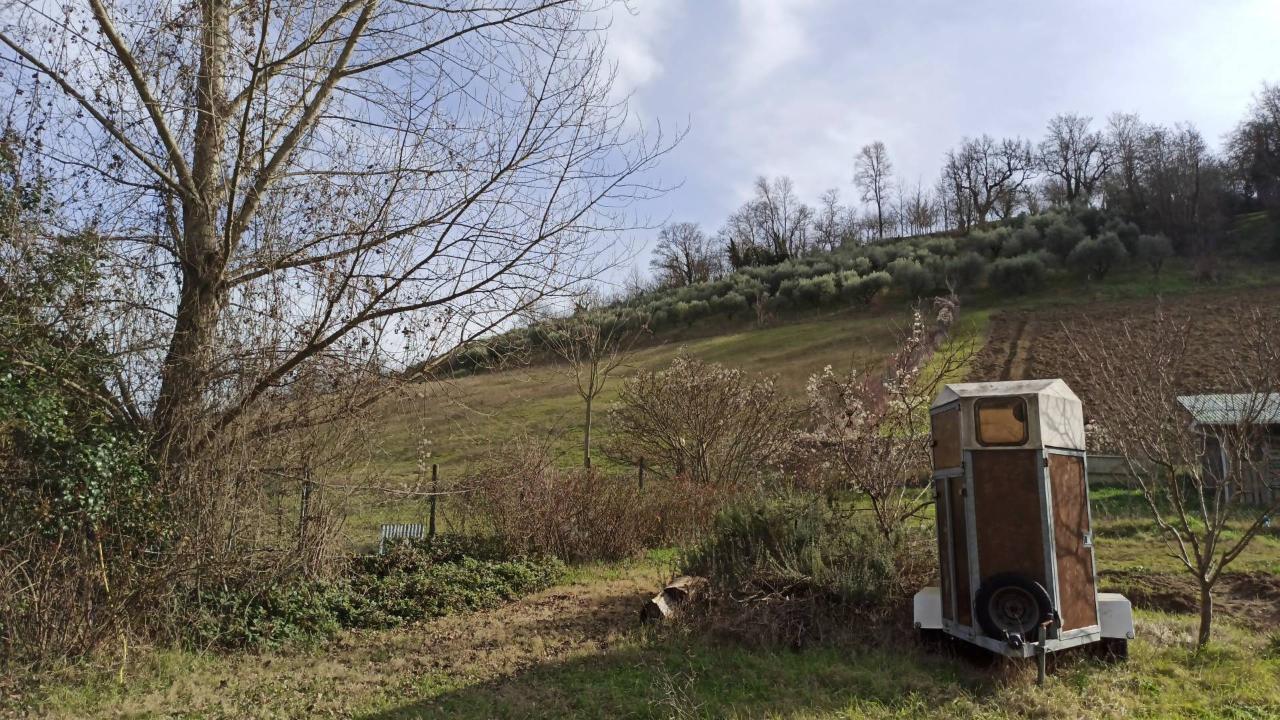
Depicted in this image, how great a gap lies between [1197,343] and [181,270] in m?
35.3

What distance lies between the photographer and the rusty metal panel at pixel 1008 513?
553cm

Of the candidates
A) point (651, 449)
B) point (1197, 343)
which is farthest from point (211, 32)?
point (1197, 343)

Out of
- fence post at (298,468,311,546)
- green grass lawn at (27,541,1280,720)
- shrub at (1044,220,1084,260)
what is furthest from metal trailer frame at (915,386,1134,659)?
shrub at (1044,220,1084,260)

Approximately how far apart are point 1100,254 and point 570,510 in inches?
1841

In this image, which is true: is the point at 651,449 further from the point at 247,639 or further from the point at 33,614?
the point at 33,614

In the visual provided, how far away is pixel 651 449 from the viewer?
1596 cm

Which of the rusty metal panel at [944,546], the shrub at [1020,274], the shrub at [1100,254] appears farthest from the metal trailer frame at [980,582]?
the shrub at [1100,254]

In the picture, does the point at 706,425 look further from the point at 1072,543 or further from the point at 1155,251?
the point at 1155,251

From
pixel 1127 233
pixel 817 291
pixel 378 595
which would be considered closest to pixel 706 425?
pixel 378 595

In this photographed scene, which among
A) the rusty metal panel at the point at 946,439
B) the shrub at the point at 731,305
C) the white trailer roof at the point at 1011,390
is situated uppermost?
the shrub at the point at 731,305

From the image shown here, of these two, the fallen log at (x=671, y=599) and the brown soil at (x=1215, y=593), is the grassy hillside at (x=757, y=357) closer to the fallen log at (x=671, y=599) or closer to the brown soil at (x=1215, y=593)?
the fallen log at (x=671, y=599)

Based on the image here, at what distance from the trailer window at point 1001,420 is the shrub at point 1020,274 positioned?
45.7 metres

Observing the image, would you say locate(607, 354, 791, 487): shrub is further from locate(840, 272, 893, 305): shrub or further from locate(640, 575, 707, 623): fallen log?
locate(840, 272, 893, 305): shrub

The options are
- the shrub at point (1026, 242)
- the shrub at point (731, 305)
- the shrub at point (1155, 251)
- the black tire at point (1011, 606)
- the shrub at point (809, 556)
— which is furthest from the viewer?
the shrub at point (731, 305)
